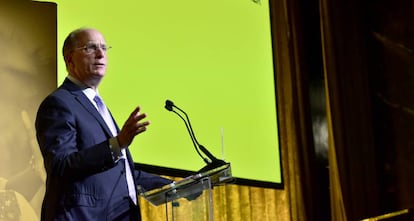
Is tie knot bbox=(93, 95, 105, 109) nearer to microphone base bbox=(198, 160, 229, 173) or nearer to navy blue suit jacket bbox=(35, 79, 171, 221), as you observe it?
navy blue suit jacket bbox=(35, 79, 171, 221)

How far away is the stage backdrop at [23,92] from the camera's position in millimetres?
2977

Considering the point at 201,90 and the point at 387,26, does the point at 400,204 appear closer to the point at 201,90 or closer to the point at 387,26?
the point at 387,26

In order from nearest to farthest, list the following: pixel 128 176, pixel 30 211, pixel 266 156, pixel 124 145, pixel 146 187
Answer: pixel 124 145 < pixel 128 176 < pixel 146 187 < pixel 30 211 < pixel 266 156

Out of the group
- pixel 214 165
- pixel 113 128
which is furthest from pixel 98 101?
pixel 214 165

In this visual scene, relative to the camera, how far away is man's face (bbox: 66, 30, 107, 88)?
2434 mm

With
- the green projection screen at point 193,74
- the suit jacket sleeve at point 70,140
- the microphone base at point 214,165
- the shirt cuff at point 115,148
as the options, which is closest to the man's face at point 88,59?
the suit jacket sleeve at point 70,140

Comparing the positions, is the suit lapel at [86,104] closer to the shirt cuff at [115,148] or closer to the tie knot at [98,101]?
A: the tie knot at [98,101]

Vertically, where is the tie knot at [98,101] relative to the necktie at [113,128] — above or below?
above

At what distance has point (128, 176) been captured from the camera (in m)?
2.40

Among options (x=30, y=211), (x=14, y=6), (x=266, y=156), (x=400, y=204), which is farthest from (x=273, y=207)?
(x=14, y=6)

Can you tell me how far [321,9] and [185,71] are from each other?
0.95 metres

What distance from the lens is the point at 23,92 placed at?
307 cm

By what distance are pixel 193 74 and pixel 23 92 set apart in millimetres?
802

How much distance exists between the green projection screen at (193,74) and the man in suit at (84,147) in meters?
0.63
